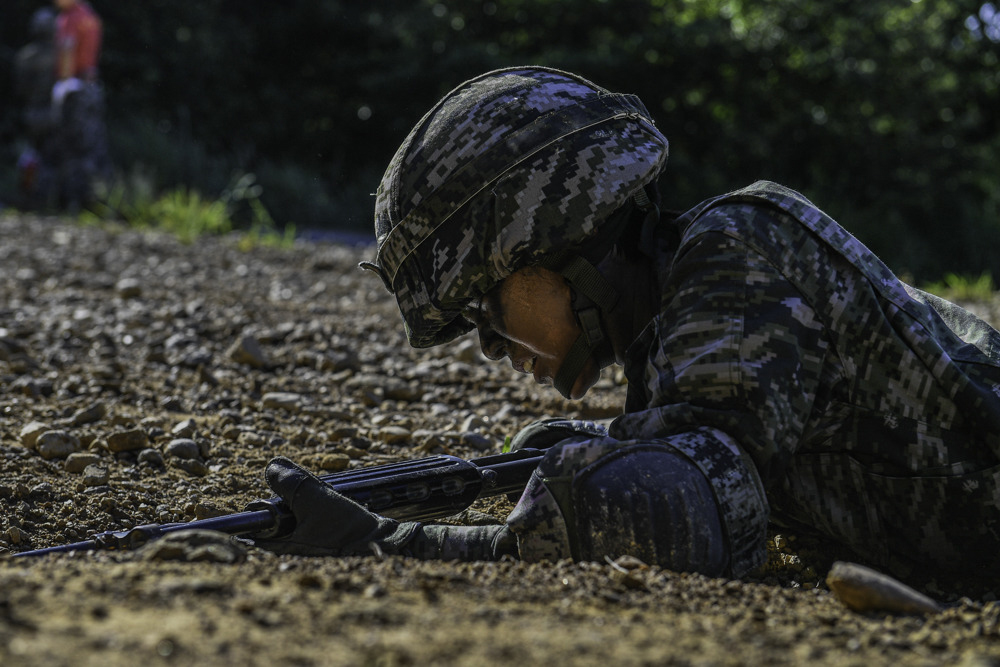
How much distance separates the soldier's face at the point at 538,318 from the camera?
8.26 ft

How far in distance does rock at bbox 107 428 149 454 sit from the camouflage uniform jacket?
1.75 meters

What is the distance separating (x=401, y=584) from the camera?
1.68 m

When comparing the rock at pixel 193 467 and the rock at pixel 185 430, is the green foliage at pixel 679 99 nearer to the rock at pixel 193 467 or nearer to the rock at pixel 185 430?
the rock at pixel 185 430

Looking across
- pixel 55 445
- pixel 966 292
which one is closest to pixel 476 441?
pixel 55 445

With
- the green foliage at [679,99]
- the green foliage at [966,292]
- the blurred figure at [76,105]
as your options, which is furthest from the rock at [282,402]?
the blurred figure at [76,105]

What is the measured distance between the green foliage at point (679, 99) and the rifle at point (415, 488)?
9.62 m

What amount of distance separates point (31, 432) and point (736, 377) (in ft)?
7.76

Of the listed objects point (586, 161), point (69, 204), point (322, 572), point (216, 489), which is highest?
point (586, 161)

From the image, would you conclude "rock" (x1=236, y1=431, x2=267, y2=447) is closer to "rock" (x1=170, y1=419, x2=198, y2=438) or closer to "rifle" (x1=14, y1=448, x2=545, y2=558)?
"rock" (x1=170, y1=419, x2=198, y2=438)

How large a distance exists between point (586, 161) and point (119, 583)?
4.61 ft

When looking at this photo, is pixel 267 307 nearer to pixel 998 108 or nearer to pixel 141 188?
pixel 141 188

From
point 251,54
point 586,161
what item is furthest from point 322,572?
point 251,54

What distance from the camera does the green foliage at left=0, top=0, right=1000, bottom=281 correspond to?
43.9 feet

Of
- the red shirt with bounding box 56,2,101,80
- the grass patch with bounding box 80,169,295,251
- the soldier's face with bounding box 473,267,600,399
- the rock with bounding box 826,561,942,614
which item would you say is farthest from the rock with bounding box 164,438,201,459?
the red shirt with bounding box 56,2,101,80
